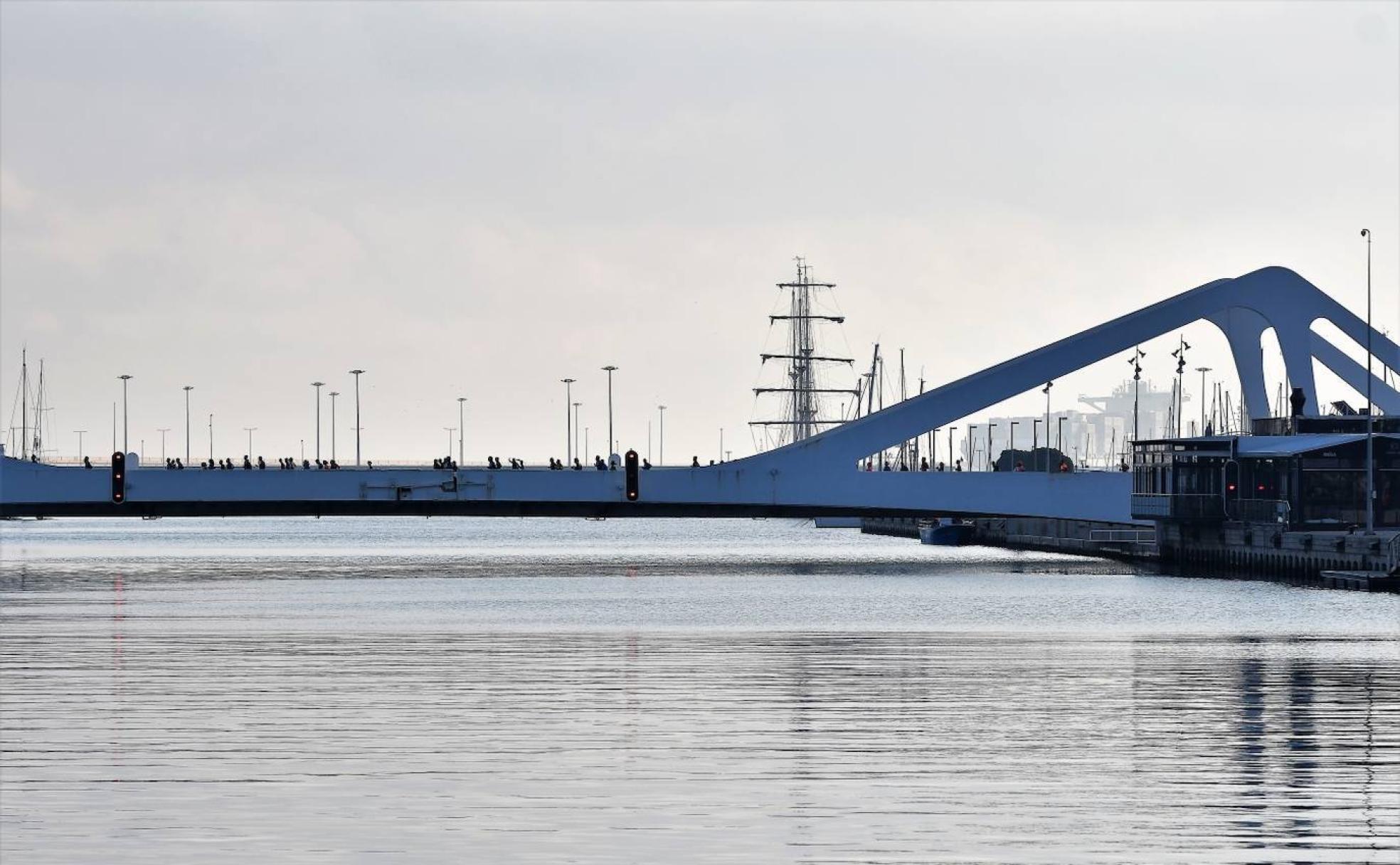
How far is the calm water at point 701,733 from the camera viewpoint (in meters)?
23.9

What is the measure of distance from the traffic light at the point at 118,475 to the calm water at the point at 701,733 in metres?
22.1

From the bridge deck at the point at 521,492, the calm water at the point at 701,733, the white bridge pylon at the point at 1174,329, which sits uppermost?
the white bridge pylon at the point at 1174,329

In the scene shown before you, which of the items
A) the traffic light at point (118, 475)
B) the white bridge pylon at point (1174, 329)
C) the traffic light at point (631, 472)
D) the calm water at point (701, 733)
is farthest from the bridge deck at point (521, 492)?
the calm water at point (701, 733)

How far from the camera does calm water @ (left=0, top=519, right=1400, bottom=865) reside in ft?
78.5

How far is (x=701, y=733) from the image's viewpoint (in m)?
33.2

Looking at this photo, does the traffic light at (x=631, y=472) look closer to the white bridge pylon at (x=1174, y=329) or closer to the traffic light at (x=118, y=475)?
the white bridge pylon at (x=1174, y=329)

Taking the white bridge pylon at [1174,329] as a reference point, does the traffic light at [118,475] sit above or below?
below

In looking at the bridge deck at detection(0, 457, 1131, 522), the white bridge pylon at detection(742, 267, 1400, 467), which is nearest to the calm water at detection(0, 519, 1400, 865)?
the bridge deck at detection(0, 457, 1131, 522)

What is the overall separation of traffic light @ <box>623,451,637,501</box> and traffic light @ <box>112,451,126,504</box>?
807 inches

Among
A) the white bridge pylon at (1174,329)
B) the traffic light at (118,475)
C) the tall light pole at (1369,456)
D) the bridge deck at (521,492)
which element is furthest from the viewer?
the white bridge pylon at (1174,329)

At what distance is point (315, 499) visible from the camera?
350ft

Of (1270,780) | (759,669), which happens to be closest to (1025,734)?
(1270,780)

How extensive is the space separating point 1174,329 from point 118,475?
51.7m

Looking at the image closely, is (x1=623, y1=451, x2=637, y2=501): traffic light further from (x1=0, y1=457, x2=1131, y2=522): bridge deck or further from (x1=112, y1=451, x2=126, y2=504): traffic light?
(x1=112, y1=451, x2=126, y2=504): traffic light
